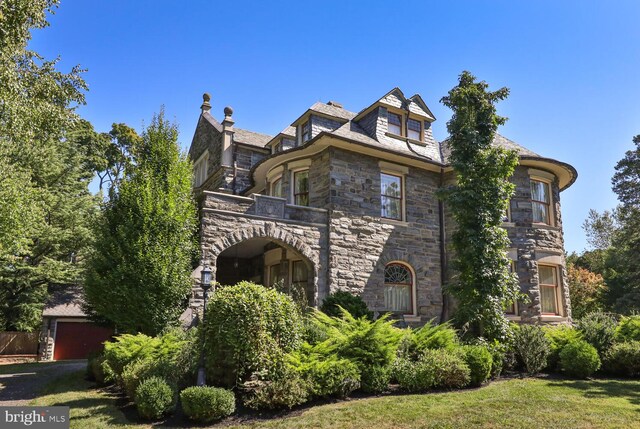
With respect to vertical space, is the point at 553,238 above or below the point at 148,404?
above

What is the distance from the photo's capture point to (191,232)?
41.6 feet

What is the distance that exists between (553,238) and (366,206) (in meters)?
7.68

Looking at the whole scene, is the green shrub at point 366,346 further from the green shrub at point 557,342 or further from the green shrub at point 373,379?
the green shrub at point 557,342

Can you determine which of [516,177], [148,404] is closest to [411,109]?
[516,177]

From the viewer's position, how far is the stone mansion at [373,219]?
14188 mm

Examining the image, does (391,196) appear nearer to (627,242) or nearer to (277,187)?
(277,187)

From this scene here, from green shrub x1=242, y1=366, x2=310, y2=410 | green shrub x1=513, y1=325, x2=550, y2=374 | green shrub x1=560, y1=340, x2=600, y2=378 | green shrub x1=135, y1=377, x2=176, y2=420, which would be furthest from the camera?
green shrub x1=513, y1=325, x2=550, y2=374

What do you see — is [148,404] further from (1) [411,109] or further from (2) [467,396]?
(1) [411,109]

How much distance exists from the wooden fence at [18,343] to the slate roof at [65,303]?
191cm

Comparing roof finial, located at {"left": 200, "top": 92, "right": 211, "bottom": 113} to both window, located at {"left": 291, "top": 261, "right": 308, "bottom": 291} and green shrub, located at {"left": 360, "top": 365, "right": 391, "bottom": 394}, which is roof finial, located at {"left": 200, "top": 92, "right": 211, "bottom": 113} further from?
green shrub, located at {"left": 360, "top": 365, "right": 391, "bottom": 394}

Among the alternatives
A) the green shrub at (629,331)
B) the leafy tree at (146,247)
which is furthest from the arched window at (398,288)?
the leafy tree at (146,247)

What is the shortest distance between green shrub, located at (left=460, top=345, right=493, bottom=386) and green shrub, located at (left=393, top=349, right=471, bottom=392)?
280 millimetres

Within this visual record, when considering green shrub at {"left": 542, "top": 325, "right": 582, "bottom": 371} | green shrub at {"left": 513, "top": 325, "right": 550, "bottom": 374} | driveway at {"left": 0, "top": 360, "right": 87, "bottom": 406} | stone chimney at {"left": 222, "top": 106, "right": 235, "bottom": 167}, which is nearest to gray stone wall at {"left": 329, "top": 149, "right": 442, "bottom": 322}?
green shrub at {"left": 513, "top": 325, "right": 550, "bottom": 374}

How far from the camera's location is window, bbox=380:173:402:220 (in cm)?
1606
